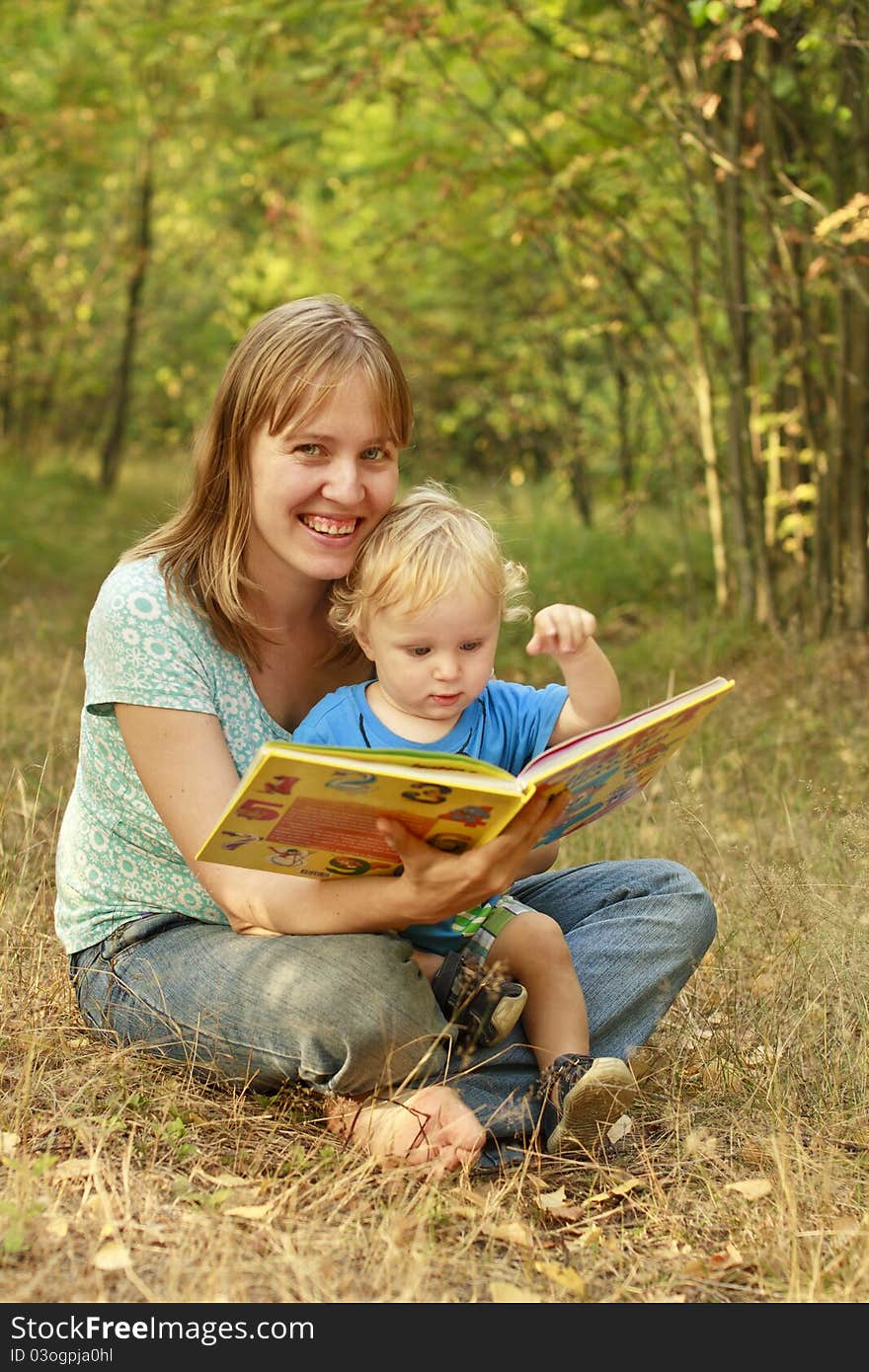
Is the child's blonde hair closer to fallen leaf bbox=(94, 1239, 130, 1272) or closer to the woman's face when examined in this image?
the woman's face

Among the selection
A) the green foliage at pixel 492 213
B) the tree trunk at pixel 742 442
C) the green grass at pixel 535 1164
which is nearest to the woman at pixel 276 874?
the green grass at pixel 535 1164

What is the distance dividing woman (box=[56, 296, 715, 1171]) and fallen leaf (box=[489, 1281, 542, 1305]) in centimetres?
32

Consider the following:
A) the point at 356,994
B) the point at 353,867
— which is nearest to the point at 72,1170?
the point at 356,994

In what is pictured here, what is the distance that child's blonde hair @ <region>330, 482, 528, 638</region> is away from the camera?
2.40 meters

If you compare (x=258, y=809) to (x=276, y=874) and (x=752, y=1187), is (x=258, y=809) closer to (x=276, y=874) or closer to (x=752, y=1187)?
(x=276, y=874)

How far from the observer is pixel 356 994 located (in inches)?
91.0

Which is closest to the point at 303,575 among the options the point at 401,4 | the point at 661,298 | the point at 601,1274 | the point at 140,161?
the point at 601,1274

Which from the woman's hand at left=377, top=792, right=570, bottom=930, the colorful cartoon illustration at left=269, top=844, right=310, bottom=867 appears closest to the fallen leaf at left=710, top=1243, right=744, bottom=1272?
the woman's hand at left=377, top=792, right=570, bottom=930

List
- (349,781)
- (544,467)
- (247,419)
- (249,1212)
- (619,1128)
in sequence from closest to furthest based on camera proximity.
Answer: (349,781) < (249,1212) < (619,1128) < (247,419) < (544,467)

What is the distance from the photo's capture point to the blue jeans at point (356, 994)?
233 cm

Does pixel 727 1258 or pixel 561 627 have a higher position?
pixel 561 627

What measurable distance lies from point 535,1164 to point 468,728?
2.40 feet
